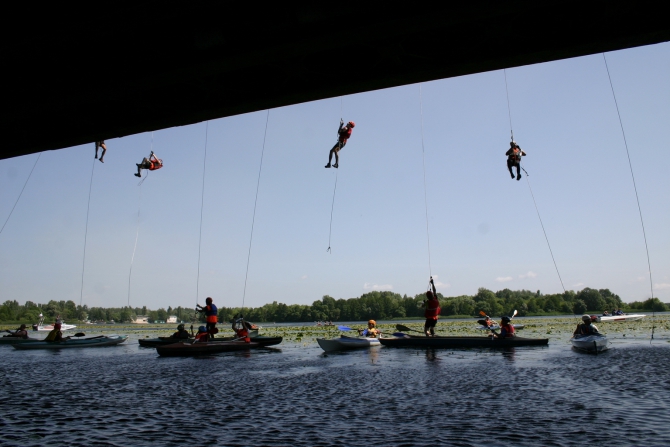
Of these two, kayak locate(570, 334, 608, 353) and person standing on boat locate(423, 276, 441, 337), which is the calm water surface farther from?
person standing on boat locate(423, 276, 441, 337)

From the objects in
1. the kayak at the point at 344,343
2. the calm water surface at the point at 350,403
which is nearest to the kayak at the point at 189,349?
the calm water surface at the point at 350,403

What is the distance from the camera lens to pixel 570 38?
9.56 metres

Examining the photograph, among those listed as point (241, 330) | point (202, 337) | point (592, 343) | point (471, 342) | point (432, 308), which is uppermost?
point (432, 308)

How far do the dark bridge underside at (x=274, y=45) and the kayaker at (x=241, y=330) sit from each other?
2027 centimetres

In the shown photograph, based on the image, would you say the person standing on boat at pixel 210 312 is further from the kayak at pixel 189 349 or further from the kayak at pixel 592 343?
the kayak at pixel 592 343

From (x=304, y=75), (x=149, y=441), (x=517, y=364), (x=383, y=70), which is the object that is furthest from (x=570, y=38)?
(x=517, y=364)

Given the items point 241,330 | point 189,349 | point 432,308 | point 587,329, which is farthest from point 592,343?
point 189,349

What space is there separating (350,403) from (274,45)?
9210mm

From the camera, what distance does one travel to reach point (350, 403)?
41.0ft

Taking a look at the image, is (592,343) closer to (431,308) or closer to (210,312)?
(431,308)

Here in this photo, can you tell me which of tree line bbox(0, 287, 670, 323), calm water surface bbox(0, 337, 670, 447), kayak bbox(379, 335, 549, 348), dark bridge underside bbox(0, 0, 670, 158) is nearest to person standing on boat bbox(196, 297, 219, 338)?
calm water surface bbox(0, 337, 670, 447)

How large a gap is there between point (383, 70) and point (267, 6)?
3.18 metres

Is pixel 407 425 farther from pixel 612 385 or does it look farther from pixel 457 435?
pixel 612 385

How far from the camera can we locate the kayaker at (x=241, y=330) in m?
30.3
